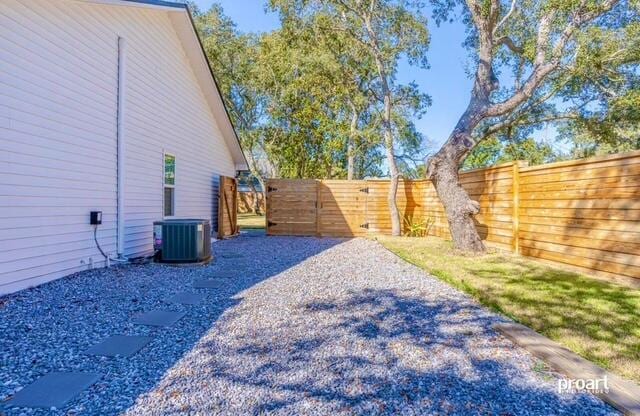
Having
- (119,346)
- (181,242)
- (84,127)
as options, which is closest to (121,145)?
(84,127)

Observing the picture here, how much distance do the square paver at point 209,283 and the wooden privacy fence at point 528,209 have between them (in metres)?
5.20

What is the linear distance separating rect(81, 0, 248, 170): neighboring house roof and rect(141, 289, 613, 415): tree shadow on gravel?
5.26m

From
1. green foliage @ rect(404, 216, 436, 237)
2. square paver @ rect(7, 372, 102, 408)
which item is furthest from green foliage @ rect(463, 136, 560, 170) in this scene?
square paver @ rect(7, 372, 102, 408)

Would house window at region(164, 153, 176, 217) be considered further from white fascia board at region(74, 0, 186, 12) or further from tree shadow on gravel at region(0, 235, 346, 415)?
white fascia board at region(74, 0, 186, 12)

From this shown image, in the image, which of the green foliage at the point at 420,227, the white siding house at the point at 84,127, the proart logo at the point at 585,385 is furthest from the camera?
the green foliage at the point at 420,227

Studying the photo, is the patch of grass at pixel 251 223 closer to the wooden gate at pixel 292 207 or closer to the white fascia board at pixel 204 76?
the white fascia board at pixel 204 76

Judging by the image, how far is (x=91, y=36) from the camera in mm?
5594

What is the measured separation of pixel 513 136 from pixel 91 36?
13.9 metres

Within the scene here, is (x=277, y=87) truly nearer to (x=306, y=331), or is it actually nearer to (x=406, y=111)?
(x=406, y=111)

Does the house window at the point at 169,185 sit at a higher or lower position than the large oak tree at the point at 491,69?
lower

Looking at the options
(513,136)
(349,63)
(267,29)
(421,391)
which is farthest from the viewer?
(267,29)

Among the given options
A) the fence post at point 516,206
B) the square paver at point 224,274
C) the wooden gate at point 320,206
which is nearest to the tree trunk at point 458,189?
the fence post at point 516,206

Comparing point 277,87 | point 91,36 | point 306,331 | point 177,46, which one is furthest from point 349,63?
point 306,331

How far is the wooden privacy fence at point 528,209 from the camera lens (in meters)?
4.88
